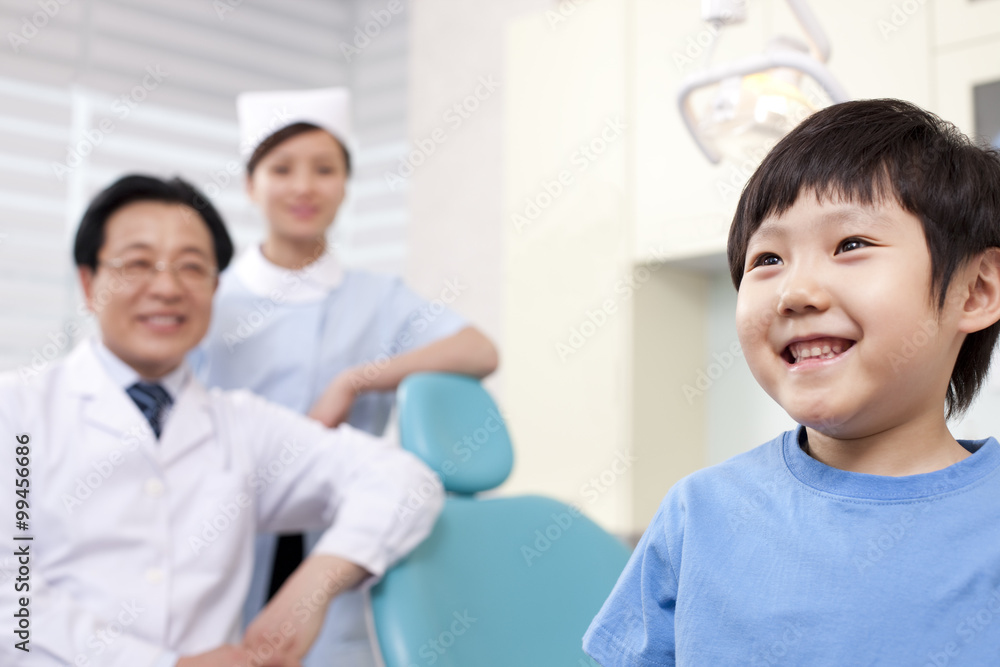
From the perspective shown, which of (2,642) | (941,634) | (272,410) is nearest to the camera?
(941,634)

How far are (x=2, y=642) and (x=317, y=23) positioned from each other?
257cm

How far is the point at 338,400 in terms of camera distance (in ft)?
5.02

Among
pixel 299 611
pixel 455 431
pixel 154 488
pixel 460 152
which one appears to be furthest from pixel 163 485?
pixel 460 152

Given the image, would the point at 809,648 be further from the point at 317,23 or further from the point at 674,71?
the point at 317,23

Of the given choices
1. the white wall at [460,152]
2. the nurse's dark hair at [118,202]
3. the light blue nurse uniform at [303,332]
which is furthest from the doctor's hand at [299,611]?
the white wall at [460,152]

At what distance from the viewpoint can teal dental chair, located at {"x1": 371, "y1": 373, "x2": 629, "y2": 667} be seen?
1150 mm

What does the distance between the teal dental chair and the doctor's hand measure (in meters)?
0.06

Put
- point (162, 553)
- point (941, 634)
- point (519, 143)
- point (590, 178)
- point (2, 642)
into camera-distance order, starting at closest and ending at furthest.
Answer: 1. point (941, 634)
2. point (2, 642)
3. point (162, 553)
4. point (590, 178)
5. point (519, 143)

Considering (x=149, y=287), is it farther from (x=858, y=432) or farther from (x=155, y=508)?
(x=858, y=432)

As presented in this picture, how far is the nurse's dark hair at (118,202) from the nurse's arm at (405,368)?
1.06ft

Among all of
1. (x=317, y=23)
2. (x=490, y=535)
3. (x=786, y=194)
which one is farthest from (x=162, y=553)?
(x=317, y=23)

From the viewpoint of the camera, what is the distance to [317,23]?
3.22m

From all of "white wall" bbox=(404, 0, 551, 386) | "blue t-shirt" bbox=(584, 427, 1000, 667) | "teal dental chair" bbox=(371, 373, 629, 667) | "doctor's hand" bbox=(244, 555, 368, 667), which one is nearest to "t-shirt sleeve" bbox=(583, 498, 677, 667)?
"blue t-shirt" bbox=(584, 427, 1000, 667)

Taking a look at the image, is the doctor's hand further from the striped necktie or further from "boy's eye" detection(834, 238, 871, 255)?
"boy's eye" detection(834, 238, 871, 255)
